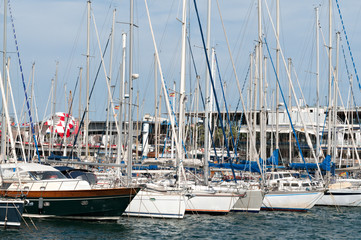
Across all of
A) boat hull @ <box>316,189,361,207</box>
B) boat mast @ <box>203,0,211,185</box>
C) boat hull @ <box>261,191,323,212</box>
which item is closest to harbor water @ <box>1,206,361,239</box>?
boat hull @ <box>261,191,323,212</box>

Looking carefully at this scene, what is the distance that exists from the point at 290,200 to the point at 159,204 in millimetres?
9919

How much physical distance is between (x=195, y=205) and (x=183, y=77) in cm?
701

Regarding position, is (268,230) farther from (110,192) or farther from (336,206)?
(336,206)

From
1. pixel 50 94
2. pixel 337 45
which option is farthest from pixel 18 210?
pixel 50 94

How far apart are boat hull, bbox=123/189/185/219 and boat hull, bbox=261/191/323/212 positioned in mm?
7916

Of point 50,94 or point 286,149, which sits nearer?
point 50,94

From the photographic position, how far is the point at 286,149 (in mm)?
78375

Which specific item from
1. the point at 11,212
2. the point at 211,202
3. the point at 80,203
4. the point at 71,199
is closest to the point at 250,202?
the point at 211,202

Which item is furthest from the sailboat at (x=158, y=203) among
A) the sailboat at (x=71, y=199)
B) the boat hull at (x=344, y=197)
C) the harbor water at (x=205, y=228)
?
the boat hull at (x=344, y=197)

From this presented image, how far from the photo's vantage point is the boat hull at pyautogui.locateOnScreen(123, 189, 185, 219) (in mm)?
27938

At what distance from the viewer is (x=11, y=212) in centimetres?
2266

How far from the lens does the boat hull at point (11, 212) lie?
22359 millimetres

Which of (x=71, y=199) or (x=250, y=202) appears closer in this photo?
(x=71, y=199)

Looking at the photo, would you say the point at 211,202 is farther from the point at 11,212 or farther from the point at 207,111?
the point at 11,212
